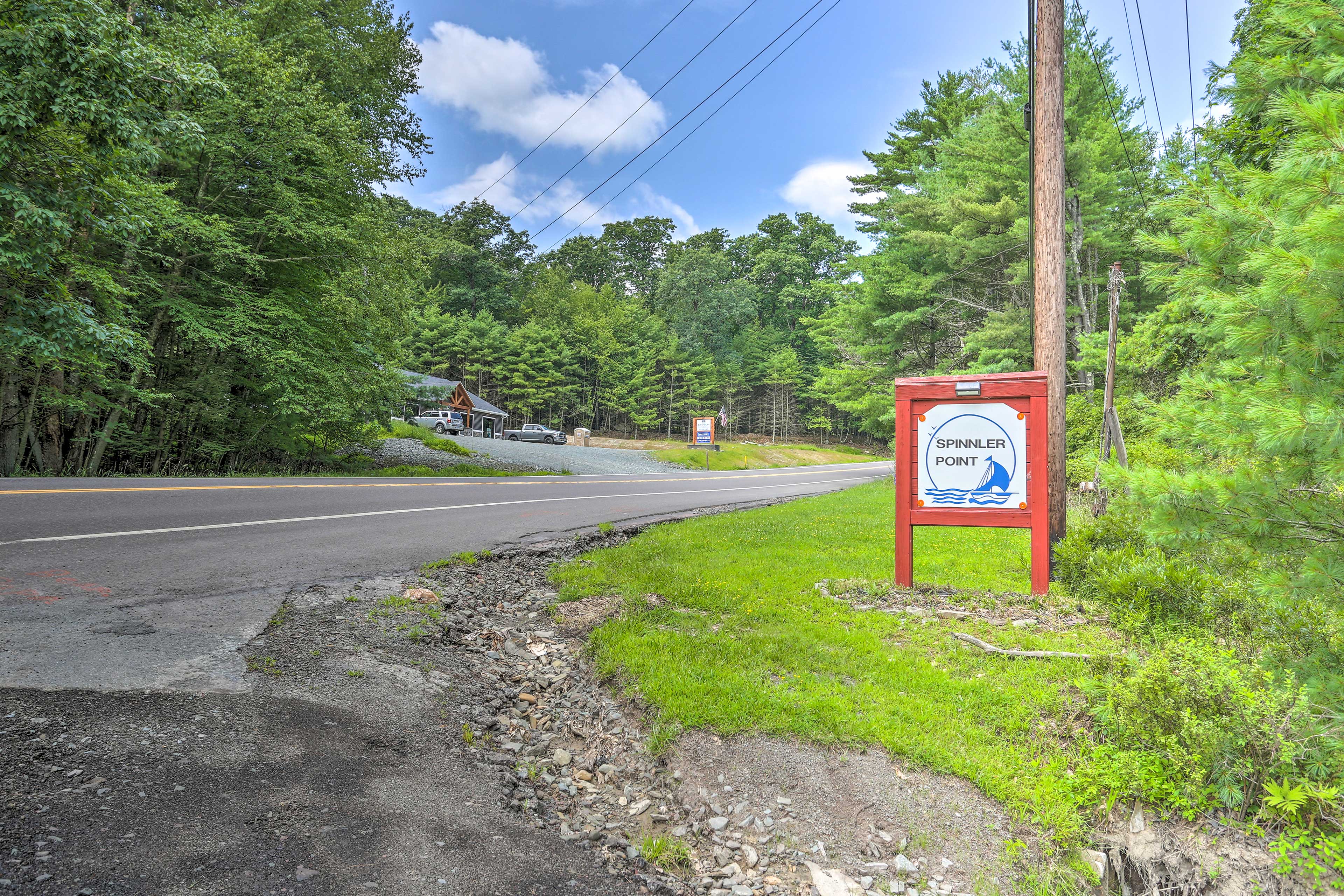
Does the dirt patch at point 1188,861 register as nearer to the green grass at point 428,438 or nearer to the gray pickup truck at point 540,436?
the green grass at point 428,438

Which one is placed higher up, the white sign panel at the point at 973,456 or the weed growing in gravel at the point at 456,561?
the white sign panel at the point at 973,456

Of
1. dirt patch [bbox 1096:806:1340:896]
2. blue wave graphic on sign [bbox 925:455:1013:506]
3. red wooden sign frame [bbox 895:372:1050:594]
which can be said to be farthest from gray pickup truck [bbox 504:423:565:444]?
dirt patch [bbox 1096:806:1340:896]

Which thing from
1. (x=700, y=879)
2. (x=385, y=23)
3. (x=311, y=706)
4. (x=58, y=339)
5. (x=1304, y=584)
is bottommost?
(x=700, y=879)

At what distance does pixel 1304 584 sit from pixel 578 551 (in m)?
6.71

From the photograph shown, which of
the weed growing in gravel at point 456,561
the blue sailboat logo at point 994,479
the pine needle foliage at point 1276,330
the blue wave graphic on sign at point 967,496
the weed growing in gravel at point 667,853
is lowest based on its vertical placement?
the weed growing in gravel at point 667,853

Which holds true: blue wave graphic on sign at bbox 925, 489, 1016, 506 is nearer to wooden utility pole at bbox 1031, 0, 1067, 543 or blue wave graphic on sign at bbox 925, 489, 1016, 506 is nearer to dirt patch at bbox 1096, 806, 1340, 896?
wooden utility pole at bbox 1031, 0, 1067, 543

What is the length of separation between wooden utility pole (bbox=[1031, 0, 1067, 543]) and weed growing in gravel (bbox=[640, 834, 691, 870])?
5330mm

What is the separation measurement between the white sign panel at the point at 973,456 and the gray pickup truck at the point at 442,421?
122 feet

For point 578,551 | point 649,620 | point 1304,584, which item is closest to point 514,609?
point 649,620

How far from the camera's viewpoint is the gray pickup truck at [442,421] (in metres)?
40.2

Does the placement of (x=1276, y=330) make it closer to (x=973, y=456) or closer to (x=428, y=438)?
→ (x=973, y=456)

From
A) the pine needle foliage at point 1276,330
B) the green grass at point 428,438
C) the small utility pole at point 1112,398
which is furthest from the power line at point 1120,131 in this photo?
the green grass at point 428,438

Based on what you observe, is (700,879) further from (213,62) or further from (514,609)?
(213,62)

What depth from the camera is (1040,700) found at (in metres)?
3.47
